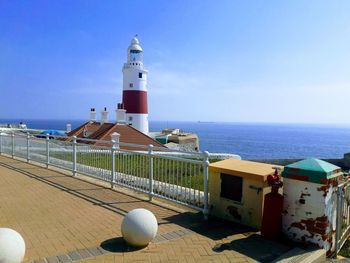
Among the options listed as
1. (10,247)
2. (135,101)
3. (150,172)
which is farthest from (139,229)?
(135,101)

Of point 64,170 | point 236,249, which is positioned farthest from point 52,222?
point 64,170

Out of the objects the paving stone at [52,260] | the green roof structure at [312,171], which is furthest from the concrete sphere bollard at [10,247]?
the green roof structure at [312,171]

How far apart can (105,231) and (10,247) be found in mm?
1716

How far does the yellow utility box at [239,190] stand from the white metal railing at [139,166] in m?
0.20

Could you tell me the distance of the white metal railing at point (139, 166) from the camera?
641cm

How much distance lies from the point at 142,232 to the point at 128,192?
367 centimetres

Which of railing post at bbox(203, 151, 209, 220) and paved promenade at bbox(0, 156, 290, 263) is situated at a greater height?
railing post at bbox(203, 151, 209, 220)

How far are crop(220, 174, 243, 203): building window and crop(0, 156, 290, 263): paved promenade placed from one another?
0.47 meters

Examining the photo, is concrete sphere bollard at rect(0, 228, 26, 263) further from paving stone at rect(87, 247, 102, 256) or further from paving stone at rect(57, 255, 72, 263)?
paving stone at rect(87, 247, 102, 256)

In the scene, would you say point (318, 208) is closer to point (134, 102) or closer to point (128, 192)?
point (128, 192)

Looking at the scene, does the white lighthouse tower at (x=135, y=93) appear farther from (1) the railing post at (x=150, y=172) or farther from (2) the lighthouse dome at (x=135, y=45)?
(1) the railing post at (x=150, y=172)

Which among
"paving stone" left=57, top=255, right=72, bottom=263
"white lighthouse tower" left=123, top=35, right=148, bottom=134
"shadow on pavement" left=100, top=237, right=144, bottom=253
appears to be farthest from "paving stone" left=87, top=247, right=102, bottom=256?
"white lighthouse tower" left=123, top=35, right=148, bottom=134

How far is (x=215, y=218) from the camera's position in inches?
231

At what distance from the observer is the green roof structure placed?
4.51 meters
